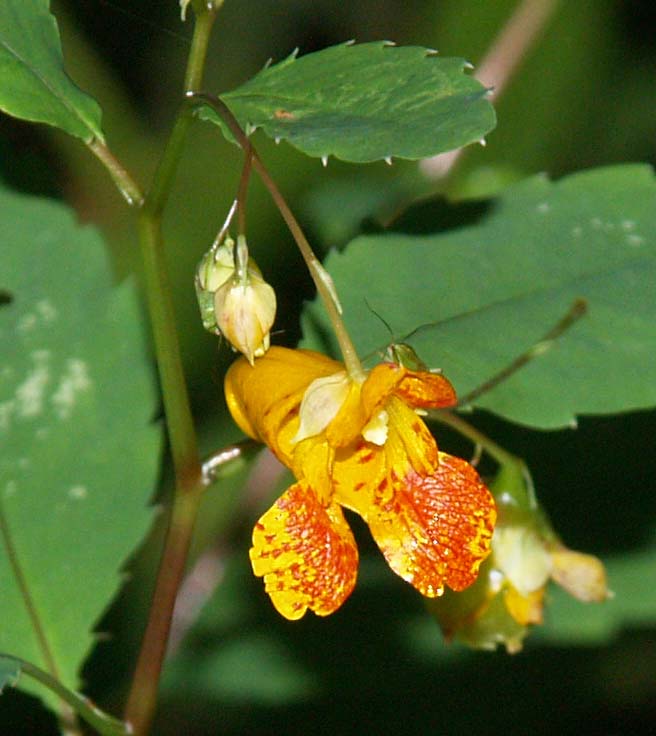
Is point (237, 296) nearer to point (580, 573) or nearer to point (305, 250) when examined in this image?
point (305, 250)

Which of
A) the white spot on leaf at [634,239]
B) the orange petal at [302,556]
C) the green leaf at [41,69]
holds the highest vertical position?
the green leaf at [41,69]

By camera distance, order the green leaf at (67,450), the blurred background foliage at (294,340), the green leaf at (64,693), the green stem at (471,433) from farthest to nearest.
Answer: the blurred background foliage at (294,340)
the green leaf at (67,450)
the green stem at (471,433)
the green leaf at (64,693)

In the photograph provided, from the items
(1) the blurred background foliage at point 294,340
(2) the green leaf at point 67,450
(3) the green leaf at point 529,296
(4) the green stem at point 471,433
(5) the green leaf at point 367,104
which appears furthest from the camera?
(1) the blurred background foliage at point 294,340

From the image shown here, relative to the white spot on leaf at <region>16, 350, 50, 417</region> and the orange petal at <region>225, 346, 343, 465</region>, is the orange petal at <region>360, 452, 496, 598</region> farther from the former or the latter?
the white spot on leaf at <region>16, 350, 50, 417</region>

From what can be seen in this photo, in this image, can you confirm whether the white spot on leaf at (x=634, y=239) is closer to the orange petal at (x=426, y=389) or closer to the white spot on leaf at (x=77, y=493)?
the orange petal at (x=426, y=389)

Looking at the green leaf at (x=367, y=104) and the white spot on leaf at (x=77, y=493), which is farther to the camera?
the white spot on leaf at (x=77, y=493)

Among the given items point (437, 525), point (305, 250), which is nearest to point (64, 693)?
point (437, 525)

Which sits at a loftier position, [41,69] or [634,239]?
[41,69]

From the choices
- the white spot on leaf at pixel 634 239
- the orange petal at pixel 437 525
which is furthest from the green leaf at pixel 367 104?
the white spot on leaf at pixel 634 239
